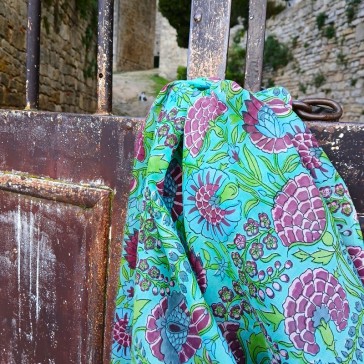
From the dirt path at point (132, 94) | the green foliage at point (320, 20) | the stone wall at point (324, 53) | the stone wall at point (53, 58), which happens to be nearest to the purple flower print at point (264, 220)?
the stone wall at point (53, 58)

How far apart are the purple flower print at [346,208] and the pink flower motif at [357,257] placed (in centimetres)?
6

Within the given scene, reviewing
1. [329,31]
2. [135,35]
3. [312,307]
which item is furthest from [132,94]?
[312,307]

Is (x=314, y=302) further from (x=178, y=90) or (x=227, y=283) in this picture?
(x=178, y=90)

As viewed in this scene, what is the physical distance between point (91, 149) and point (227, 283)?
50 centimetres

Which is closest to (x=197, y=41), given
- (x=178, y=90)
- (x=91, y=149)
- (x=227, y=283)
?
(x=178, y=90)

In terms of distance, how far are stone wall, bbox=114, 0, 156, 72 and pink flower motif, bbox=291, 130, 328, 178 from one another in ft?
48.6

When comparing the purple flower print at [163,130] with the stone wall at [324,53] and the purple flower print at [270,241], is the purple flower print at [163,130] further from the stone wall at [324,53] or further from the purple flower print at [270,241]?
the stone wall at [324,53]

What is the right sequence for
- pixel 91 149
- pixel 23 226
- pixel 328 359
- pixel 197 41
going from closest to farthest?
pixel 328 359 → pixel 197 41 → pixel 91 149 → pixel 23 226

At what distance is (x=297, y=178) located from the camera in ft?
2.28

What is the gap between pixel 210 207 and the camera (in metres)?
0.72

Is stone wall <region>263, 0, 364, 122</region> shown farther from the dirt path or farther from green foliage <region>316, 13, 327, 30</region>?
the dirt path

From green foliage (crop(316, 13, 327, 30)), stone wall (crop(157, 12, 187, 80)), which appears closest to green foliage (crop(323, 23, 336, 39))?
green foliage (crop(316, 13, 327, 30))

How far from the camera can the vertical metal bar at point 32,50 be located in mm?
1080

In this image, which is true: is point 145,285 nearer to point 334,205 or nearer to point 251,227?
point 251,227
